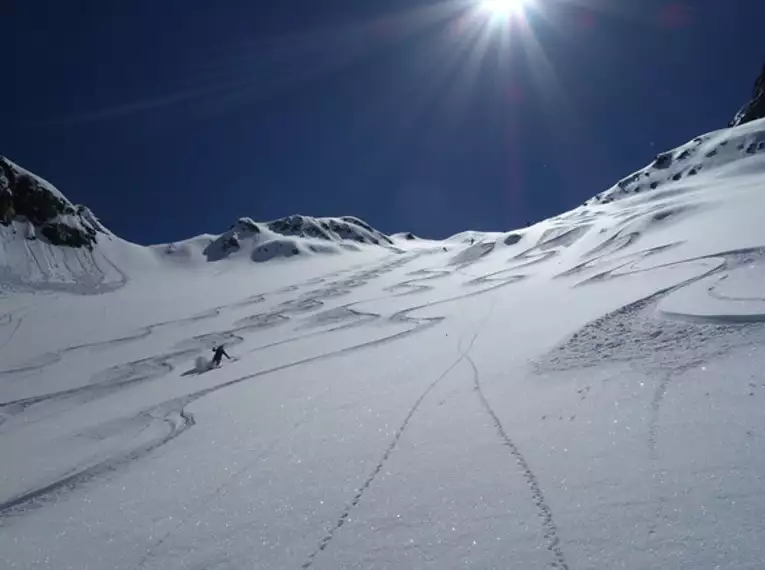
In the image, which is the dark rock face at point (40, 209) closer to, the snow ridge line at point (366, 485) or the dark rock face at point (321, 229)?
the dark rock face at point (321, 229)

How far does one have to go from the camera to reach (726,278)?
1344 centimetres

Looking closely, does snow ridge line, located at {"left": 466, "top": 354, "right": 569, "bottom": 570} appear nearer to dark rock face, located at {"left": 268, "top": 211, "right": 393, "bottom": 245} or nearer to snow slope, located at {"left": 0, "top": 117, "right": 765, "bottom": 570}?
snow slope, located at {"left": 0, "top": 117, "right": 765, "bottom": 570}

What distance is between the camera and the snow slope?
498 cm

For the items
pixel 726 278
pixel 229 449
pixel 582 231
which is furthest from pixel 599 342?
pixel 582 231

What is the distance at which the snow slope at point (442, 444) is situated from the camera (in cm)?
498

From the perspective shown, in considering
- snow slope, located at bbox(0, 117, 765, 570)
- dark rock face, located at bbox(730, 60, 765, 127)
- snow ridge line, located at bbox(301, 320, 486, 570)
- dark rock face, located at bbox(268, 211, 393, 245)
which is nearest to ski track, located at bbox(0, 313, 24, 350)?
snow slope, located at bbox(0, 117, 765, 570)

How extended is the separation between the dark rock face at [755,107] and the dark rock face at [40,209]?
140 meters

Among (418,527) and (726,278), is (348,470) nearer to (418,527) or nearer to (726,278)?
(418,527)

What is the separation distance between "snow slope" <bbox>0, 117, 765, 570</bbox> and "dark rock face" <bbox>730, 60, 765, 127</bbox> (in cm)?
11872

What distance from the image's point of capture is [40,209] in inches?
2704

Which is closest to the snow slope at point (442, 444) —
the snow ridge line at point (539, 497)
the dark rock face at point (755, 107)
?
the snow ridge line at point (539, 497)

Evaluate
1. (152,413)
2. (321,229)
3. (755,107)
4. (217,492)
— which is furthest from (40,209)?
(755,107)

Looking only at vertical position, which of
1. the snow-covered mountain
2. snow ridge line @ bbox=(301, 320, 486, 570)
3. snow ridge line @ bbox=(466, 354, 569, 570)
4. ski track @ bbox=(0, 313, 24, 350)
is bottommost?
snow ridge line @ bbox=(466, 354, 569, 570)

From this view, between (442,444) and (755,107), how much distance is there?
140 metres
